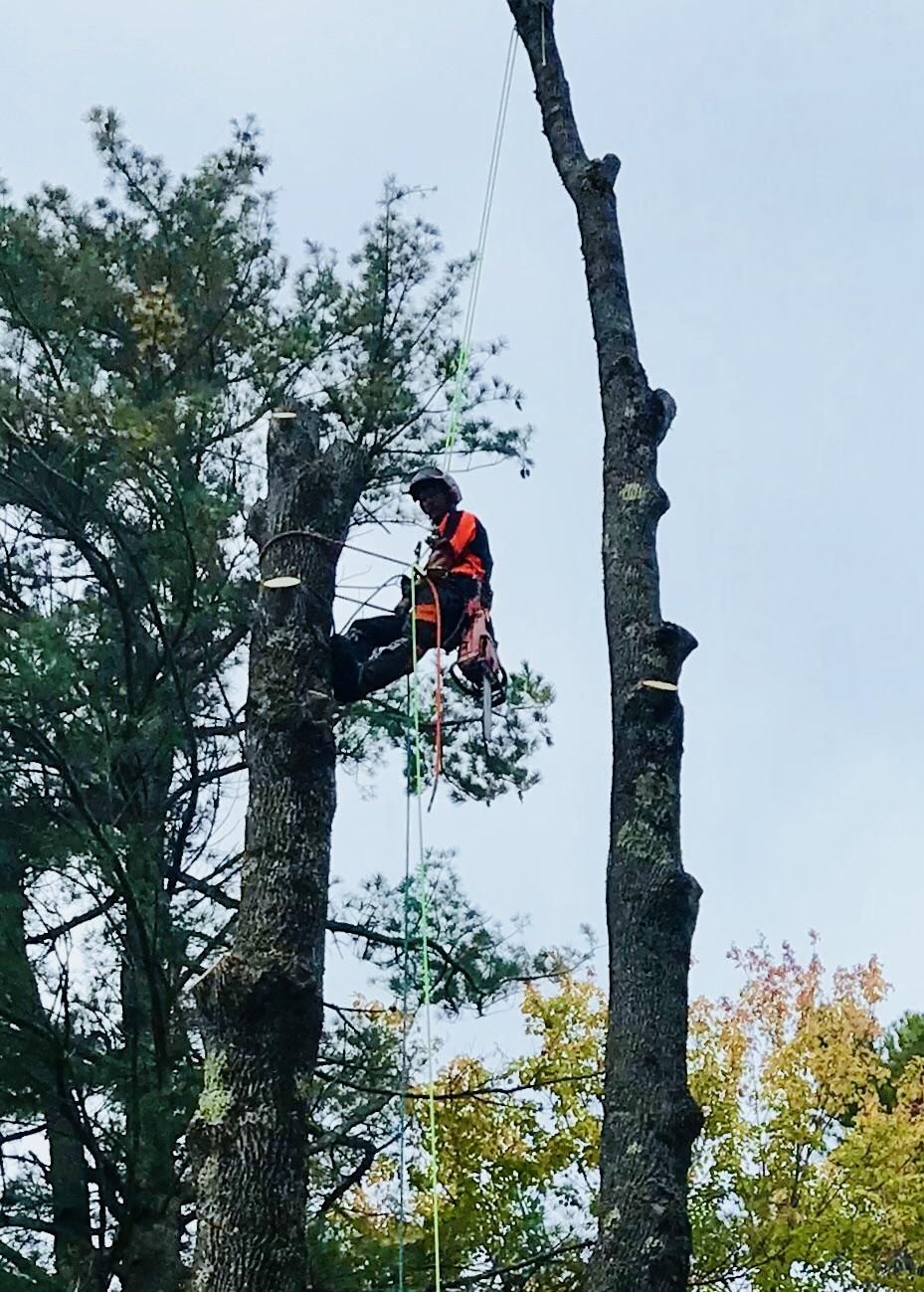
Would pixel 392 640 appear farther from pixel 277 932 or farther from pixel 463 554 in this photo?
pixel 277 932

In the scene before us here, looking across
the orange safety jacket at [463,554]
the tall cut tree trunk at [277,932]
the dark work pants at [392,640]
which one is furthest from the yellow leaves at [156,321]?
the tall cut tree trunk at [277,932]

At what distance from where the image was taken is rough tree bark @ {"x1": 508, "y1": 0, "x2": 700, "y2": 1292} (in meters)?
3.34

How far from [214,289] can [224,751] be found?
8.13ft

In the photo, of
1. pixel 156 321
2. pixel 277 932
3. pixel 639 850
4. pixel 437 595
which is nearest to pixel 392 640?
pixel 437 595

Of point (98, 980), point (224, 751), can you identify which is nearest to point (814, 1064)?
point (224, 751)

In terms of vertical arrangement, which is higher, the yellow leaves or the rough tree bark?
the yellow leaves

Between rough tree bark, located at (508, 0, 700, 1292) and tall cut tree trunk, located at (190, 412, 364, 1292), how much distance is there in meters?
0.71

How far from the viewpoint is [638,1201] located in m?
3.33

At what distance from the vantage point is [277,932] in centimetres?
355

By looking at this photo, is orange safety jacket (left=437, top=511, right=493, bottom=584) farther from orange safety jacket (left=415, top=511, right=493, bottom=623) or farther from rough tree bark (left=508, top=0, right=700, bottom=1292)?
rough tree bark (left=508, top=0, right=700, bottom=1292)

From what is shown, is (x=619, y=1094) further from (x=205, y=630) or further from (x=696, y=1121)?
(x=205, y=630)

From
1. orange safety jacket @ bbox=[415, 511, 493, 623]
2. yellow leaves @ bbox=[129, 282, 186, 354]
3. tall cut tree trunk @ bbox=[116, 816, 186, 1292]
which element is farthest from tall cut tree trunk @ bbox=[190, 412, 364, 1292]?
yellow leaves @ bbox=[129, 282, 186, 354]

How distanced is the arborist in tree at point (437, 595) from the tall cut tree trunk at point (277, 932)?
838 millimetres

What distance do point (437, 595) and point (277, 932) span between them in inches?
78.3
